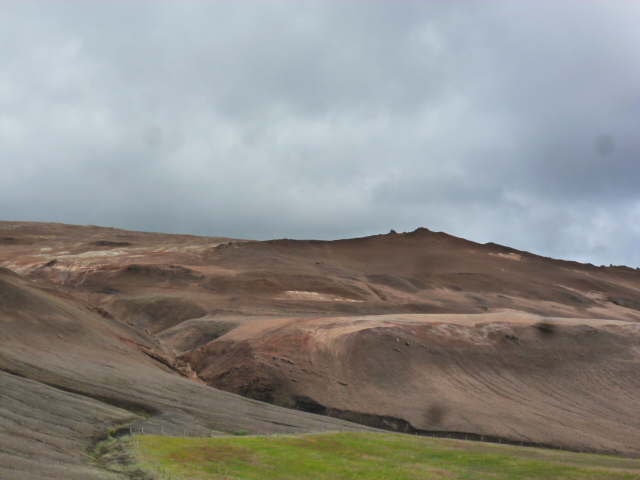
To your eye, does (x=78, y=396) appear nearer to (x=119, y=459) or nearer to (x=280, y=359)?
(x=119, y=459)

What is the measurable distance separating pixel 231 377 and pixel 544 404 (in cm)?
2672

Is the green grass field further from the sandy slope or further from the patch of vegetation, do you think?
the sandy slope

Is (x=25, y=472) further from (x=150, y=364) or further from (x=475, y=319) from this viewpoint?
(x=475, y=319)

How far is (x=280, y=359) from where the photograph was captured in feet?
161

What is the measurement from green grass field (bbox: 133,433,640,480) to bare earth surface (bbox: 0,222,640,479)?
3358 millimetres

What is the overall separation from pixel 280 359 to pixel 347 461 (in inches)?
912

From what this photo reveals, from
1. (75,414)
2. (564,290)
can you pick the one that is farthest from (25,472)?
(564,290)

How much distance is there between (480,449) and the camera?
32312mm

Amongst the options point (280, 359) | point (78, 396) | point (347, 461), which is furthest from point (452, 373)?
point (78, 396)

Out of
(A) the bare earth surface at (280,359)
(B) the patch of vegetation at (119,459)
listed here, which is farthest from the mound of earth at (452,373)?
(B) the patch of vegetation at (119,459)

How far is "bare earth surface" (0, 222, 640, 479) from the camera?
31688 millimetres

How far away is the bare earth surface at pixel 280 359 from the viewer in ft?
104

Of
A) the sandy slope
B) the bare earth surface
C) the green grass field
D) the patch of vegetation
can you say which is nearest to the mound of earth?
the bare earth surface

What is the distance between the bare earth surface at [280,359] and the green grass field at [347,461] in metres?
3.36
